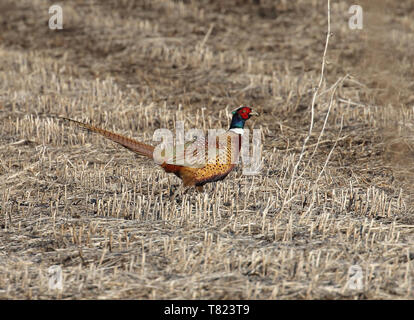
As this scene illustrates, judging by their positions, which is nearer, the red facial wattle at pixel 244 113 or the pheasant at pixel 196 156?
the pheasant at pixel 196 156

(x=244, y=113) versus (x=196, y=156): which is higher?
(x=244, y=113)

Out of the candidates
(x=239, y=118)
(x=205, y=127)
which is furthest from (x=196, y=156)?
(x=205, y=127)

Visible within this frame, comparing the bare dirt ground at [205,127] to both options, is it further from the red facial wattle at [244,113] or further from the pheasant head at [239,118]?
the red facial wattle at [244,113]

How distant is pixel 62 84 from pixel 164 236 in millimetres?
6248

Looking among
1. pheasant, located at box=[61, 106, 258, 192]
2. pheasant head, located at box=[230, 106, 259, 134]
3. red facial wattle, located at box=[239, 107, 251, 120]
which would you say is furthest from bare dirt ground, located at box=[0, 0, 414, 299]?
red facial wattle, located at box=[239, 107, 251, 120]

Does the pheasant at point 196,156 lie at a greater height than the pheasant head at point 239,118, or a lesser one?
lesser

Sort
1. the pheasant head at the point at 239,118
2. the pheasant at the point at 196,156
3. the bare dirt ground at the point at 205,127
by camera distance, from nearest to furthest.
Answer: the bare dirt ground at the point at 205,127, the pheasant at the point at 196,156, the pheasant head at the point at 239,118

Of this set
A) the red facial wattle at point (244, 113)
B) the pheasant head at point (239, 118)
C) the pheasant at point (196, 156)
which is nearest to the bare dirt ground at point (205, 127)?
the pheasant at point (196, 156)

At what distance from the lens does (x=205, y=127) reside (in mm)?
9625

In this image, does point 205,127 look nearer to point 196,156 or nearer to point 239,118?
point 239,118

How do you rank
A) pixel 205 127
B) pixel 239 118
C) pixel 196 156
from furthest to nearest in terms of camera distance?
1. pixel 205 127
2. pixel 239 118
3. pixel 196 156

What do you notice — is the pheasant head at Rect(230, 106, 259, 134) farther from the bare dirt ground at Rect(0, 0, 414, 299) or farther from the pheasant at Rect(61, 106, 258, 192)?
the bare dirt ground at Rect(0, 0, 414, 299)

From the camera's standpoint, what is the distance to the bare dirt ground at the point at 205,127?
513 centimetres

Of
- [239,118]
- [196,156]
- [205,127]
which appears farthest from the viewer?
[205,127]
